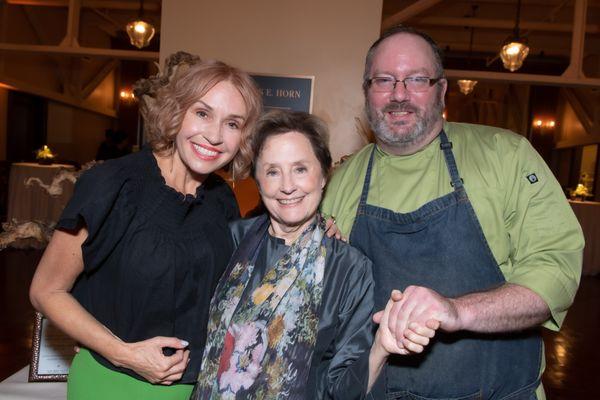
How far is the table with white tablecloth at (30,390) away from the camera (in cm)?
182

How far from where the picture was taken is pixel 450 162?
1.69 metres

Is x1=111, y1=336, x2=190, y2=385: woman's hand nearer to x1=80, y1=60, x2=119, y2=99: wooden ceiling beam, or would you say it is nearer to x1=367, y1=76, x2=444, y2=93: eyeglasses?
x1=367, y1=76, x2=444, y2=93: eyeglasses

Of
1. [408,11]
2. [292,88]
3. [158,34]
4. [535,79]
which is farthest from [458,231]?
[158,34]

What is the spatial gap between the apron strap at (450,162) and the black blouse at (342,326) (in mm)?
379

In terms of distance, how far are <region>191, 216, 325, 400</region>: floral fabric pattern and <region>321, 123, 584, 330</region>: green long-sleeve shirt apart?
0.32 meters

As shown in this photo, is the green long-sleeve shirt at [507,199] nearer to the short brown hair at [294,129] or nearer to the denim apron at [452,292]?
the denim apron at [452,292]

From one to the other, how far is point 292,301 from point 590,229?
8.39 meters

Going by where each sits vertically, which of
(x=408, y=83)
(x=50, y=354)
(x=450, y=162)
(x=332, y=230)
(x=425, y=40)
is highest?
(x=425, y=40)

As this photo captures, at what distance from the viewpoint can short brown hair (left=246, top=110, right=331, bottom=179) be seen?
5.29 feet

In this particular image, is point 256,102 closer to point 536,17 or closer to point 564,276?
point 564,276

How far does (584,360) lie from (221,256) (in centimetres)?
408

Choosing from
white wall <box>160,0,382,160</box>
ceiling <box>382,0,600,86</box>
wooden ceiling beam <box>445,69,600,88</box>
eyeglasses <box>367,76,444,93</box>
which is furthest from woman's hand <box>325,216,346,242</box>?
wooden ceiling beam <box>445,69,600,88</box>

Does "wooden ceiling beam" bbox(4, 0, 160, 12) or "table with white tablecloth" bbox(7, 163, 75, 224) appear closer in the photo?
"table with white tablecloth" bbox(7, 163, 75, 224)

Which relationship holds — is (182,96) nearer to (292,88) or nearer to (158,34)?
(292,88)
